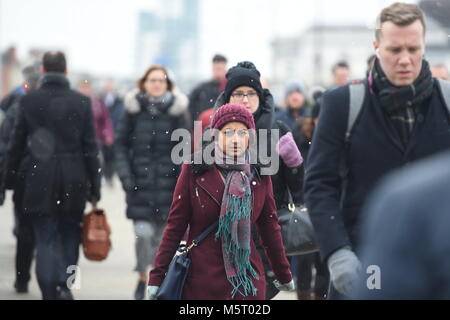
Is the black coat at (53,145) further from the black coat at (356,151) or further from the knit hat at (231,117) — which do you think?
the black coat at (356,151)

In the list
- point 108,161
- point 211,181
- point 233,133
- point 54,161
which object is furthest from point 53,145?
point 108,161

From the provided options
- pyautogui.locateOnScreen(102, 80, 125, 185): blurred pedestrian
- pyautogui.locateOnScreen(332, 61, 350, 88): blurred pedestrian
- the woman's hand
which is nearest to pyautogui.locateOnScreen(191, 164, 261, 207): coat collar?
the woman's hand

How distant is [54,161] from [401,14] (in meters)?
4.65

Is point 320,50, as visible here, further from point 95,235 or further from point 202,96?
point 95,235

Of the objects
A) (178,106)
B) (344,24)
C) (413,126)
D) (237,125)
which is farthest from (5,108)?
(344,24)

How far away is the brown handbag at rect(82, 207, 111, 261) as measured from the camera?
8.48m

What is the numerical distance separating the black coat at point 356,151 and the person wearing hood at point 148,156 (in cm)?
495

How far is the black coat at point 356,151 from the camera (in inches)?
161

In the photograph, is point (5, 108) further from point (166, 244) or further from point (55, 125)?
point (166, 244)

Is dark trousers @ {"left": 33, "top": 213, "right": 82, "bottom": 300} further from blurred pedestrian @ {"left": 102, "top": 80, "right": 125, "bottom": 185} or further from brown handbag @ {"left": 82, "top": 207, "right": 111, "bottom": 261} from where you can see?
blurred pedestrian @ {"left": 102, "top": 80, "right": 125, "bottom": 185}

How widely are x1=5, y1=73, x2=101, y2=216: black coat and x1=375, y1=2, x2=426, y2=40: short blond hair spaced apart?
442 cm

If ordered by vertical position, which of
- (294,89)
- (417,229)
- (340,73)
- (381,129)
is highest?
(340,73)

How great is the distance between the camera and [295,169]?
630 centimetres

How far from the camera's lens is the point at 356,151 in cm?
412
